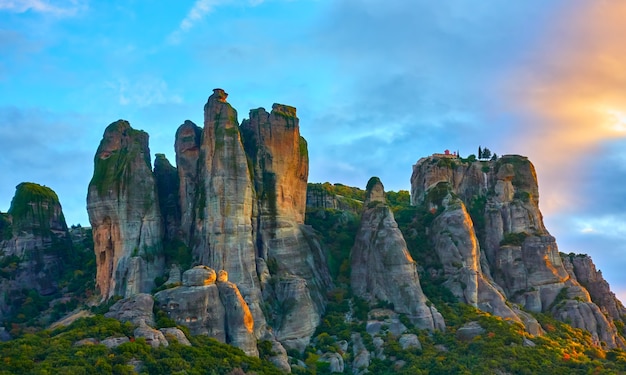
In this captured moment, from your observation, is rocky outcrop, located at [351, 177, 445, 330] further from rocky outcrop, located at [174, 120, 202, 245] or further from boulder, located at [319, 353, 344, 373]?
rocky outcrop, located at [174, 120, 202, 245]

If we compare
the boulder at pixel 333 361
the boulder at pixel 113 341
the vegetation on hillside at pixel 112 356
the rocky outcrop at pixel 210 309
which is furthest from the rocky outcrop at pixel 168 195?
the boulder at pixel 113 341

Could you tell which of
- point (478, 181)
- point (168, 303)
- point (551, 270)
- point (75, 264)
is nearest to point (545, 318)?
point (551, 270)

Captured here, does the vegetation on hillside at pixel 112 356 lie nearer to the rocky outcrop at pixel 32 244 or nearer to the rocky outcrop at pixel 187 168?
the rocky outcrop at pixel 187 168

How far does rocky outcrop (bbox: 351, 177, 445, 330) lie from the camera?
74.9 metres

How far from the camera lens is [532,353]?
68375 mm

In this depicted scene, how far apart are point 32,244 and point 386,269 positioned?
135ft

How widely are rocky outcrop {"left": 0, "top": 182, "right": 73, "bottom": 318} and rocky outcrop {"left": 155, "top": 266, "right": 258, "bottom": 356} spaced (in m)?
27.3

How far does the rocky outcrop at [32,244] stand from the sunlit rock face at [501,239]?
146 ft

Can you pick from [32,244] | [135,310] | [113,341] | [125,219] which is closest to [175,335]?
[135,310]

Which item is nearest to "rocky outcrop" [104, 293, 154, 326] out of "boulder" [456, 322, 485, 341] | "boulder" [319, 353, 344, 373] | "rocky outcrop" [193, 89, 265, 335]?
"rocky outcrop" [193, 89, 265, 335]

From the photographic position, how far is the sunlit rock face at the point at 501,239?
82562 millimetres

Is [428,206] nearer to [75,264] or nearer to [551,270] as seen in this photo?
[551,270]

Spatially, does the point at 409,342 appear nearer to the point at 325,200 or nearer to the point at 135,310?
the point at 135,310

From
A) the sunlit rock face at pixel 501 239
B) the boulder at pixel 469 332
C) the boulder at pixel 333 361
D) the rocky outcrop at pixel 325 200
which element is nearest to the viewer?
the boulder at pixel 333 361
